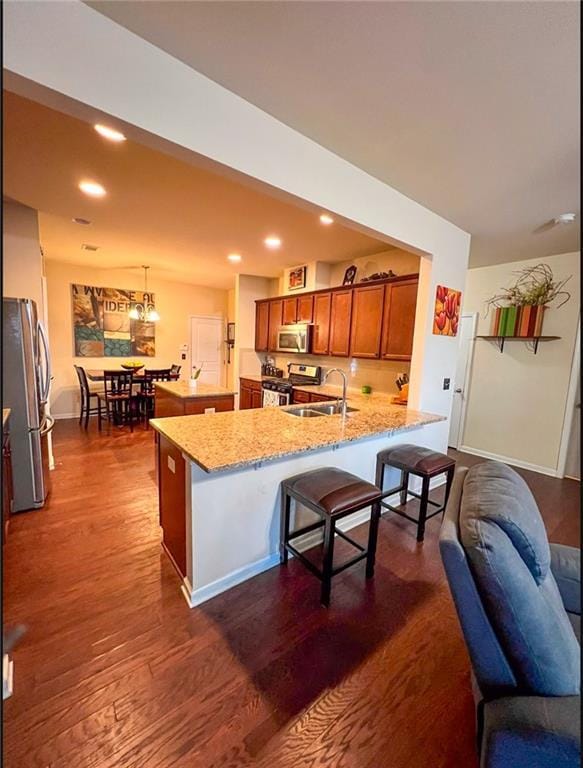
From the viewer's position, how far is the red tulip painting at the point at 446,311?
126 inches

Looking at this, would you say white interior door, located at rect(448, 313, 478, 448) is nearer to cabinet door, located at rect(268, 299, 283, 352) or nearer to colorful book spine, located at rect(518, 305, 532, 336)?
colorful book spine, located at rect(518, 305, 532, 336)

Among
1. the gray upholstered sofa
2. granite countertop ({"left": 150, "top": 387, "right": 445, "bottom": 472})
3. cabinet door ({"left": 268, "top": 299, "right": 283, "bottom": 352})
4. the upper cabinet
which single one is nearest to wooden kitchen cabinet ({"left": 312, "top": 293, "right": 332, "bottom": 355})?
the upper cabinet

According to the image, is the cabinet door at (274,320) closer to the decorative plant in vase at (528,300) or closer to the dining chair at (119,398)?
the dining chair at (119,398)

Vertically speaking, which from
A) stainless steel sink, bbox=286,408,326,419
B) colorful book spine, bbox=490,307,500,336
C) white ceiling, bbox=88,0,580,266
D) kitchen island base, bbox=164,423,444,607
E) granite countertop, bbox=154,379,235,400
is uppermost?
white ceiling, bbox=88,0,580,266

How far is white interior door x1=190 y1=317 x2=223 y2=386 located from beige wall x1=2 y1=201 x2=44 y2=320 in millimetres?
3688

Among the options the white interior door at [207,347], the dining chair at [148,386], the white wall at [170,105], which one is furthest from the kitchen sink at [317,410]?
the white interior door at [207,347]

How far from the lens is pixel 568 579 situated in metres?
1.41

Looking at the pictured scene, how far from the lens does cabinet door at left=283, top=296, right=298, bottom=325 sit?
5.06 meters

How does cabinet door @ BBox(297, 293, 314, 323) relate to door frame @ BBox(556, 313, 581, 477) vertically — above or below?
above

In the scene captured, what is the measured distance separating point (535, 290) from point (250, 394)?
4.10 m

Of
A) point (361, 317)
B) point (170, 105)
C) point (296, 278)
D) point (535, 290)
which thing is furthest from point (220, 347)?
point (170, 105)

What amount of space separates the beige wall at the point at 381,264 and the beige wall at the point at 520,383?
4.40 ft

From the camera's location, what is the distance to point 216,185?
2.60 m

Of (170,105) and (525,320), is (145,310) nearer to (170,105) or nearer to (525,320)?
(170,105)
